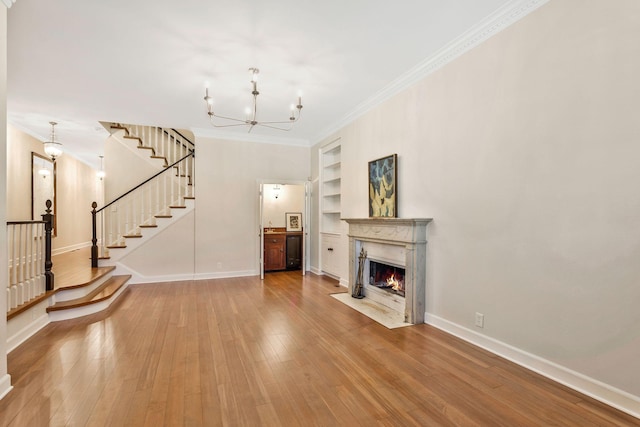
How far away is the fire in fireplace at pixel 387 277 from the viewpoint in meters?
4.19

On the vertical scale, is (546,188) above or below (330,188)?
below

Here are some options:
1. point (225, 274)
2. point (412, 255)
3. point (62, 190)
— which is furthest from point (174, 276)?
point (412, 255)

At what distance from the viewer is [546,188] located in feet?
7.86

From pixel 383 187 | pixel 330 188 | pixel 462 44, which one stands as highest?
pixel 462 44

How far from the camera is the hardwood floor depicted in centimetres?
192

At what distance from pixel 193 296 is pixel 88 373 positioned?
2.43 m

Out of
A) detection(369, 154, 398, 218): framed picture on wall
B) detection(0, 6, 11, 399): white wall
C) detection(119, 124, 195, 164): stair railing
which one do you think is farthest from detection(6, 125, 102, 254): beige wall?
detection(369, 154, 398, 218): framed picture on wall

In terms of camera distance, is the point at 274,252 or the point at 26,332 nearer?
the point at 26,332

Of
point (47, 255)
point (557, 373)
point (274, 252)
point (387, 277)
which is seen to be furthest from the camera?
point (274, 252)

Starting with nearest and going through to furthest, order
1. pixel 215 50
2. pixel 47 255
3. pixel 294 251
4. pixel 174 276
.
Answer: pixel 215 50 → pixel 47 255 → pixel 174 276 → pixel 294 251

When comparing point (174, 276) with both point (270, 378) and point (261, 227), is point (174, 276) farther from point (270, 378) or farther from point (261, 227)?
point (270, 378)

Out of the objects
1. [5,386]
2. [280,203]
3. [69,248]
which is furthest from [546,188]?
[69,248]

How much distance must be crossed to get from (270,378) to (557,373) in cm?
218

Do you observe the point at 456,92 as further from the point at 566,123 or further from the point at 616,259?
the point at 616,259
